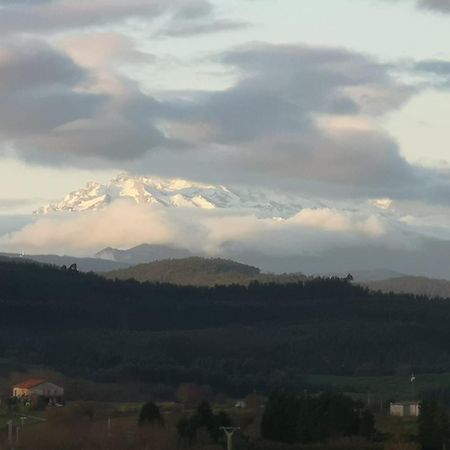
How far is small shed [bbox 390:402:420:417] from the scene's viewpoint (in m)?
152

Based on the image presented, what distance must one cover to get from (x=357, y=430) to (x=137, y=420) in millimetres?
14115

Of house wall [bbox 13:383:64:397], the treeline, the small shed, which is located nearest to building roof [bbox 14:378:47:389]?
house wall [bbox 13:383:64:397]

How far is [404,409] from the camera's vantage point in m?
156

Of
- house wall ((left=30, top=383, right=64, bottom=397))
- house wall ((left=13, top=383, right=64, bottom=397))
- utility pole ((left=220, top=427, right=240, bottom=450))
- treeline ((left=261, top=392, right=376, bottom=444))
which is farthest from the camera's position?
house wall ((left=30, top=383, right=64, bottom=397))

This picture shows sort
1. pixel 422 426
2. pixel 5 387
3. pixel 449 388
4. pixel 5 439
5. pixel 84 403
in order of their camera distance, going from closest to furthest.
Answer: pixel 422 426 < pixel 5 439 < pixel 84 403 < pixel 5 387 < pixel 449 388

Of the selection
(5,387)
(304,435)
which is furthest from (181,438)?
(5,387)

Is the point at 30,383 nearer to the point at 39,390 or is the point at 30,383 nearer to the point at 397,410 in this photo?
the point at 39,390

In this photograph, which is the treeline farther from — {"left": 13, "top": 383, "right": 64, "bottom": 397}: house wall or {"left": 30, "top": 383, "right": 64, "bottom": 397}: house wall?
{"left": 30, "top": 383, "right": 64, "bottom": 397}: house wall

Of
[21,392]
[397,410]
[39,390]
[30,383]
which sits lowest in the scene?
[397,410]

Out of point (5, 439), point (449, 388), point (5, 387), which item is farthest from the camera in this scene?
point (449, 388)

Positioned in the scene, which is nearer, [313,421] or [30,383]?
[313,421]

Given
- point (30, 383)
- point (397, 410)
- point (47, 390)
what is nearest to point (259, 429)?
point (397, 410)

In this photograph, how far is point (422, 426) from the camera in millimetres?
128125

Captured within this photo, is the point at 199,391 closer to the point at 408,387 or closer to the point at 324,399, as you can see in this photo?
the point at 408,387
